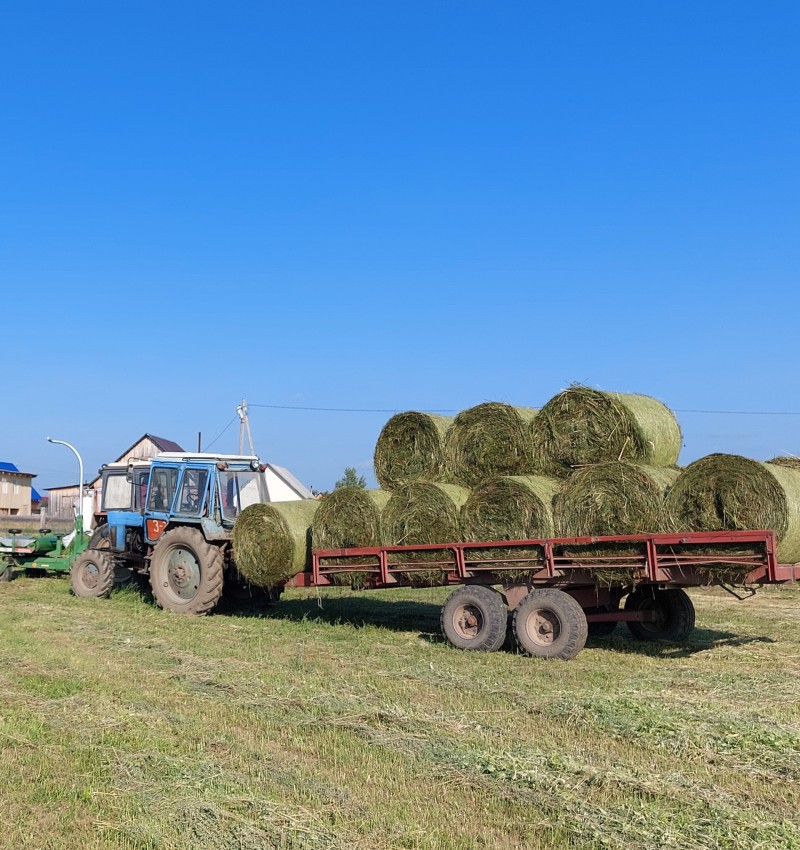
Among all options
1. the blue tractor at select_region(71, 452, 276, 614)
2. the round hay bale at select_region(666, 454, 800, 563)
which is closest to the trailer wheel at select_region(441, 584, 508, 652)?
the round hay bale at select_region(666, 454, 800, 563)

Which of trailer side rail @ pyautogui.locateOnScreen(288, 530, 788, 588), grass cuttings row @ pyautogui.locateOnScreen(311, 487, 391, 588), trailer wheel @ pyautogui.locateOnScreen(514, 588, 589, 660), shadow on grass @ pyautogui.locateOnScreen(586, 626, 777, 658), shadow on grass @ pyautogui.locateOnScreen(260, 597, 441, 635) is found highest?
grass cuttings row @ pyautogui.locateOnScreen(311, 487, 391, 588)

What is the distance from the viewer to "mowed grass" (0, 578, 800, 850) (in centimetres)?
477

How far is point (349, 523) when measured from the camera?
11211mm

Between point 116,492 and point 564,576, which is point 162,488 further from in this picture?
point 564,576

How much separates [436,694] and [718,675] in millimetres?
2684

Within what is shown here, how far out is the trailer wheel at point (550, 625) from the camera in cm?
962

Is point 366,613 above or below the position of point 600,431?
below

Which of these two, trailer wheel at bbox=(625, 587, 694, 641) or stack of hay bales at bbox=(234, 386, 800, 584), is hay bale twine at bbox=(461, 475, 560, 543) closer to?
stack of hay bales at bbox=(234, 386, 800, 584)

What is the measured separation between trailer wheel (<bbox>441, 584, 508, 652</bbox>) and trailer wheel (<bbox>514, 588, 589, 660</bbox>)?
218 mm

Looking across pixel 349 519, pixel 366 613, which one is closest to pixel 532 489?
pixel 349 519

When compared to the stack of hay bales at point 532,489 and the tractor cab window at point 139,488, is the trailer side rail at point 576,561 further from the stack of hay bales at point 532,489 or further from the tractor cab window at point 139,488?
the tractor cab window at point 139,488

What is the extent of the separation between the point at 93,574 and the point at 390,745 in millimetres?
10154

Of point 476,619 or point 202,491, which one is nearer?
point 476,619

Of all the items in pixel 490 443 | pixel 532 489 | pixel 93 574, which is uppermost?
pixel 490 443
